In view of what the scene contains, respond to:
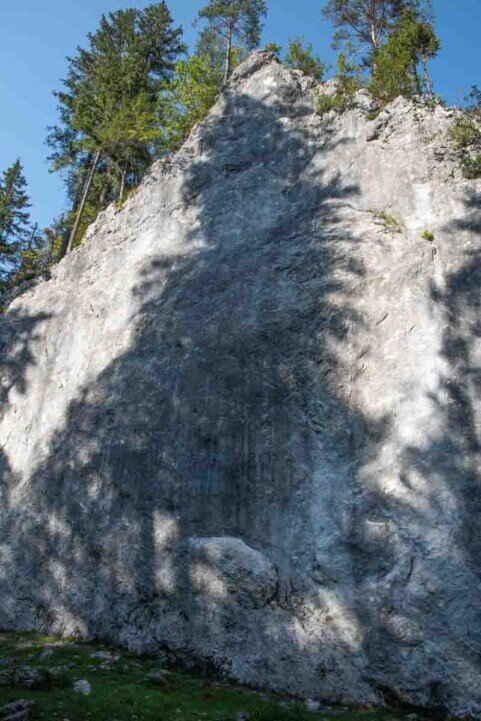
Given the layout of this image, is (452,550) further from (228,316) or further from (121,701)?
(228,316)

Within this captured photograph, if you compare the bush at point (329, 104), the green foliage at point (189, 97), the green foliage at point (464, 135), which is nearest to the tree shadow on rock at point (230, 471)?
the bush at point (329, 104)

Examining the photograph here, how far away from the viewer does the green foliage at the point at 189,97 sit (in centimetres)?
2619

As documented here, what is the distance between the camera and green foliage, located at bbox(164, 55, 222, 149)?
26.2 meters

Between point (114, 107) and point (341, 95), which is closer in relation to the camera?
point (341, 95)

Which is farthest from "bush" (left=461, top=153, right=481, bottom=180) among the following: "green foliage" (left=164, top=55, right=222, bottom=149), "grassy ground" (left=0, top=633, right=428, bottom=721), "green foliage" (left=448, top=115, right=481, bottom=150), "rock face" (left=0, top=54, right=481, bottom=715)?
"grassy ground" (left=0, top=633, right=428, bottom=721)

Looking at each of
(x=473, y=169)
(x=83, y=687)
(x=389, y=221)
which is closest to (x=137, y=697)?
(x=83, y=687)

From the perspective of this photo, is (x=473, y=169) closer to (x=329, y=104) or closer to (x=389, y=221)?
(x=389, y=221)

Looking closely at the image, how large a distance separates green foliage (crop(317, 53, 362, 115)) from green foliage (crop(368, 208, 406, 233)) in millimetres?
6031

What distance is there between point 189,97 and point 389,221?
1476cm

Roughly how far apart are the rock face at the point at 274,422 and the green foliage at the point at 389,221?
7 centimetres

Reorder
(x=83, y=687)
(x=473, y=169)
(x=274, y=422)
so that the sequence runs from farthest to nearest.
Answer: (x=473, y=169)
(x=274, y=422)
(x=83, y=687)

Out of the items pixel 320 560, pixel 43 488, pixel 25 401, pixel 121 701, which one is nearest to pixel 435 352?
pixel 320 560

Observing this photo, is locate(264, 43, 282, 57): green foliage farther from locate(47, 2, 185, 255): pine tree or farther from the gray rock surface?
the gray rock surface

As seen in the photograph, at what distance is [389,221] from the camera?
17.4 metres
